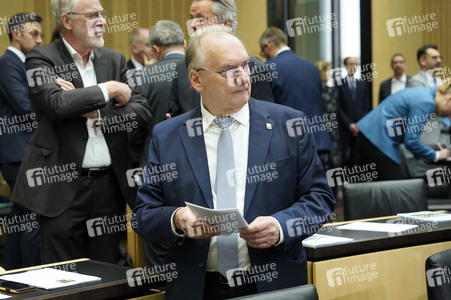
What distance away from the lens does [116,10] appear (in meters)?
6.92

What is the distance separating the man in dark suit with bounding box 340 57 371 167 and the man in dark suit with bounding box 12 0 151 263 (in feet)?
14.8

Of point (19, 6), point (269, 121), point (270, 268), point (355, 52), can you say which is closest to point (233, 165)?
point (269, 121)

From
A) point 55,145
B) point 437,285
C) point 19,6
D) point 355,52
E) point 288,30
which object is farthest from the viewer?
point 355,52

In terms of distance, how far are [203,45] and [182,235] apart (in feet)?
2.27

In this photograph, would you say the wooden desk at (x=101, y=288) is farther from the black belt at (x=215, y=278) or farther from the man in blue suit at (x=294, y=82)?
the man in blue suit at (x=294, y=82)

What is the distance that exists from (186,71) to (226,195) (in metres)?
1.50

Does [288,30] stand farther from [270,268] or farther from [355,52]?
[270,268]

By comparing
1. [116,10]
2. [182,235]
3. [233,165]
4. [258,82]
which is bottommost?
[182,235]
